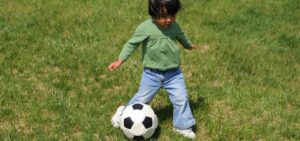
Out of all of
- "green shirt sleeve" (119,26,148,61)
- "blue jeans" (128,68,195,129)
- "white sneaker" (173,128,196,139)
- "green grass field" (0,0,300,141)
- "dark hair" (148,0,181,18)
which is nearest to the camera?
"dark hair" (148,0,181,18)

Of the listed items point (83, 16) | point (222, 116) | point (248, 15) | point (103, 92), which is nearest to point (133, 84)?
point (103, 92)

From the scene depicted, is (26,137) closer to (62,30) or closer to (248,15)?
(62,30)

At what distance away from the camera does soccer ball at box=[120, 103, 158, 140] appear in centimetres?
554

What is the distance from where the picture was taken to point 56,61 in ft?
25.9

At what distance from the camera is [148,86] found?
18.8 feet

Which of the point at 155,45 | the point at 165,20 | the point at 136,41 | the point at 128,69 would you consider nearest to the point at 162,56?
the point at 155,45

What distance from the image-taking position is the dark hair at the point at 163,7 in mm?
5184

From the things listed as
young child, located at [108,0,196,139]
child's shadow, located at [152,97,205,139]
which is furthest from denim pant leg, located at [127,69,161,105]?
child's shadow, located at [152,97,205,139]

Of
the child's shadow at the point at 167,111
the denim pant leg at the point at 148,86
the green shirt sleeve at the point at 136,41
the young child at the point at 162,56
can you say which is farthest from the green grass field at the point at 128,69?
the green shirt sleeve at the point at 136,41

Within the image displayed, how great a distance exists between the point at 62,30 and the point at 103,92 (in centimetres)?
272

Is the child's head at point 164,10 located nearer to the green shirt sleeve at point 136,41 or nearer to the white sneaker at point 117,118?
the green shirt sleeve at point 136,41

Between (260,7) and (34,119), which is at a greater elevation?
(34,119)

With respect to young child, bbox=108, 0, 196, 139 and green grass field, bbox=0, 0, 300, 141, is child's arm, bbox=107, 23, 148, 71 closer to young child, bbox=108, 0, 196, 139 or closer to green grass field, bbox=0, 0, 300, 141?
young child, bbox=108, 0, 196, 139

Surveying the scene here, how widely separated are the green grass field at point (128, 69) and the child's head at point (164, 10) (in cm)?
151
